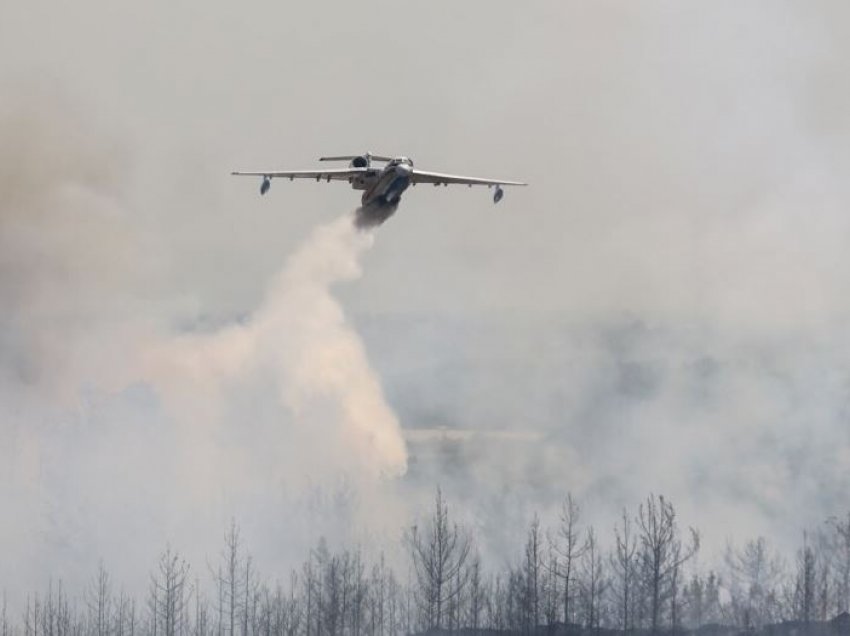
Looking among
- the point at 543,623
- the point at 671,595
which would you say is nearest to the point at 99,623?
the point at 543,623

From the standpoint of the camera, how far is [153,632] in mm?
198625

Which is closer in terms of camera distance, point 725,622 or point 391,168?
point 391,168

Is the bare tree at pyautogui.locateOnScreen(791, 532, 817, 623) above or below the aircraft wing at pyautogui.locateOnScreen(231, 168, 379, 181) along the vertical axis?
below

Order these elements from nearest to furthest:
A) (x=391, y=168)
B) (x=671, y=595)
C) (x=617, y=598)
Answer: (x=391, y=168) → (x=671, y=595) → (x=617, y=598)

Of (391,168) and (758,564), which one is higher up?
(391,168)

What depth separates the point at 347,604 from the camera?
603 ft

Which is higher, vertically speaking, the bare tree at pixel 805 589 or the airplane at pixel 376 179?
the airplane at pixel 376 179

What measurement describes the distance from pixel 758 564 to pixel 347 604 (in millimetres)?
33562

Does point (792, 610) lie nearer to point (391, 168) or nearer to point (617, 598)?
point (617, 598)

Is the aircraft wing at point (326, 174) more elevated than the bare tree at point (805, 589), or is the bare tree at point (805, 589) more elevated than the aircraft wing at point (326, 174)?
the aircraft wing at point (326, 174)

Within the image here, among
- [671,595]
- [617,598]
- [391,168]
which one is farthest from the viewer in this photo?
[617,598]

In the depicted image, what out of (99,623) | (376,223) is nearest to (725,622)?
(376,223)

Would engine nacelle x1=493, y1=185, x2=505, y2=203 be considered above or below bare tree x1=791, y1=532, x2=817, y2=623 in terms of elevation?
above

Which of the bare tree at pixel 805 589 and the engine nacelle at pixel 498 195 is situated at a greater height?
the engine nacelle at pixel 498 195
